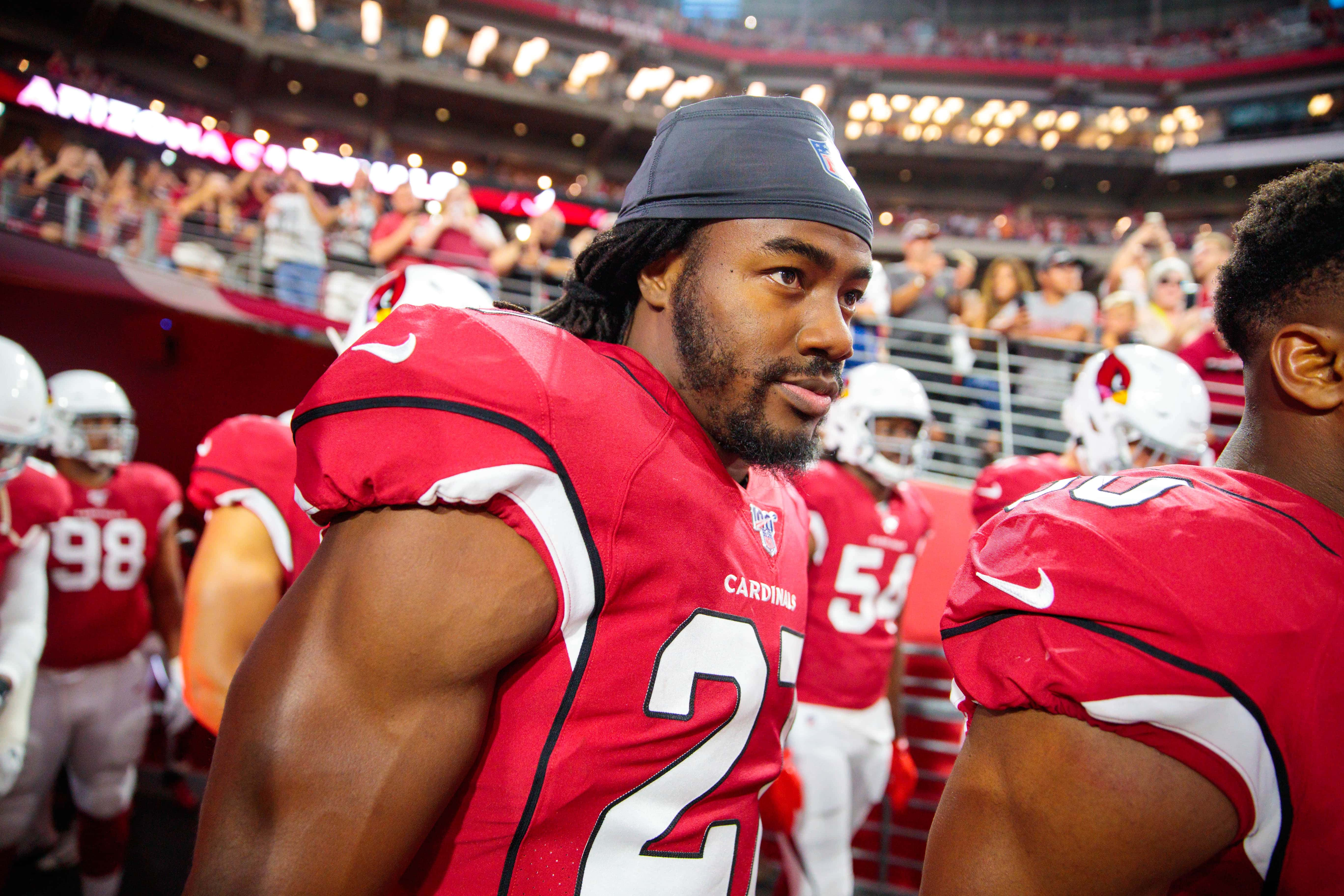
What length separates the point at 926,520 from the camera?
14.4 feet

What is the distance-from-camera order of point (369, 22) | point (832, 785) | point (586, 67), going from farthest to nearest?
point (586, 67), point (369, 22), point (832, 785)

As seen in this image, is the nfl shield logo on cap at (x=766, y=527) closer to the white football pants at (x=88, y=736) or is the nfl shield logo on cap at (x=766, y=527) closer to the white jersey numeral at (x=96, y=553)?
the white jersey numeral at (x=96, y=553)

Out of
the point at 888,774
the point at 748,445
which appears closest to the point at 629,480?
the point at 748,445

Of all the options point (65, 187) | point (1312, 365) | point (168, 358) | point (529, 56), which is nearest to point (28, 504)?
point (168, 358)

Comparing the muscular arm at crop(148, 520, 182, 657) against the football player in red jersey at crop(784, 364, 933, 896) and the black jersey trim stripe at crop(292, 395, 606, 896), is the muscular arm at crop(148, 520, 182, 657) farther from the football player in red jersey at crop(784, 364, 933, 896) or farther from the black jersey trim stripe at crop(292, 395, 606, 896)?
the black jersey trim stripe at crop(292, 395, 606, 896)

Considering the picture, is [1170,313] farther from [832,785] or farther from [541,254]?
[541,254]

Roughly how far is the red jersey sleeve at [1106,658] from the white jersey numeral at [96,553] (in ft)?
14.6

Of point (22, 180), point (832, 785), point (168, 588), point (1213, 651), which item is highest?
point (22, 180)

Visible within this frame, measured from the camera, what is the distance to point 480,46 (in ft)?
82.2

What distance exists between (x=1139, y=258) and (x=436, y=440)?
23.2 feet

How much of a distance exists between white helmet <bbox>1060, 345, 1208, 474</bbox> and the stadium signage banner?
12614 millimetres

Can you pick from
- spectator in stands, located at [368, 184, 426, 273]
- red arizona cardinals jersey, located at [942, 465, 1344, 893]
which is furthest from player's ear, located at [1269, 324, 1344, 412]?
spectator in stands, located at [368, 184, 426, 273]

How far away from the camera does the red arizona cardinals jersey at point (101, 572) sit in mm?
4004

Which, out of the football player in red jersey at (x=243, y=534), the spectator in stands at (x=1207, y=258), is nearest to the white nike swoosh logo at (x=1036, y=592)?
the football player in red jersey at (x=243, y=534)
